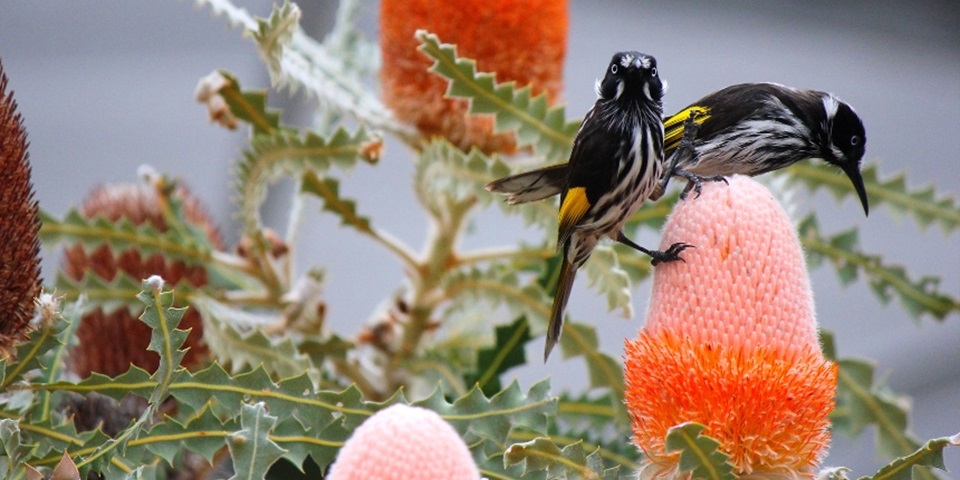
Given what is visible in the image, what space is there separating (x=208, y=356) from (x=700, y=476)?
1.44 feet

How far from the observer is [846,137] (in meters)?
0.47

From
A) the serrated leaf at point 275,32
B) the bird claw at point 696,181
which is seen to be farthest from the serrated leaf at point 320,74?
the bird claw at point 696,181

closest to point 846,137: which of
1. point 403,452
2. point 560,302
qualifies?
point 560,302

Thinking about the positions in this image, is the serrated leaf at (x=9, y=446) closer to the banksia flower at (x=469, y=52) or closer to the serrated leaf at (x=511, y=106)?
the serrated leaf at (x=511, y=106)

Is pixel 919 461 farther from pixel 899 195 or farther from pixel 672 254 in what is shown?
pixel 899 195

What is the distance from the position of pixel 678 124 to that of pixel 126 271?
0.49 meters

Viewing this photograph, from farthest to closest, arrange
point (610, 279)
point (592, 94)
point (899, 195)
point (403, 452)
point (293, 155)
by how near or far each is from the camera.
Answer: point (592, 94), point (899, 195), point (293, 155), point (610, 279), point (403, 452)

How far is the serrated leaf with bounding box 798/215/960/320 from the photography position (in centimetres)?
81

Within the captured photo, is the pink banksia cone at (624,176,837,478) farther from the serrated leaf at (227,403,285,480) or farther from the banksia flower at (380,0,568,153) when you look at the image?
Answer: the banksia flower at (380,0,568,153)

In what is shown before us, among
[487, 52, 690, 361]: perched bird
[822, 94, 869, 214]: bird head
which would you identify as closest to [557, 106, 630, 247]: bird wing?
[487, 52, 690, 361]: perched bird

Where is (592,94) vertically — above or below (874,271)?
above

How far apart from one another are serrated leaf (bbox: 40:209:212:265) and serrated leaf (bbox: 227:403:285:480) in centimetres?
35

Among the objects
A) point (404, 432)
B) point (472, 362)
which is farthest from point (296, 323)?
point (404, 432)

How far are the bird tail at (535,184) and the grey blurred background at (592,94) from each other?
180 cm
